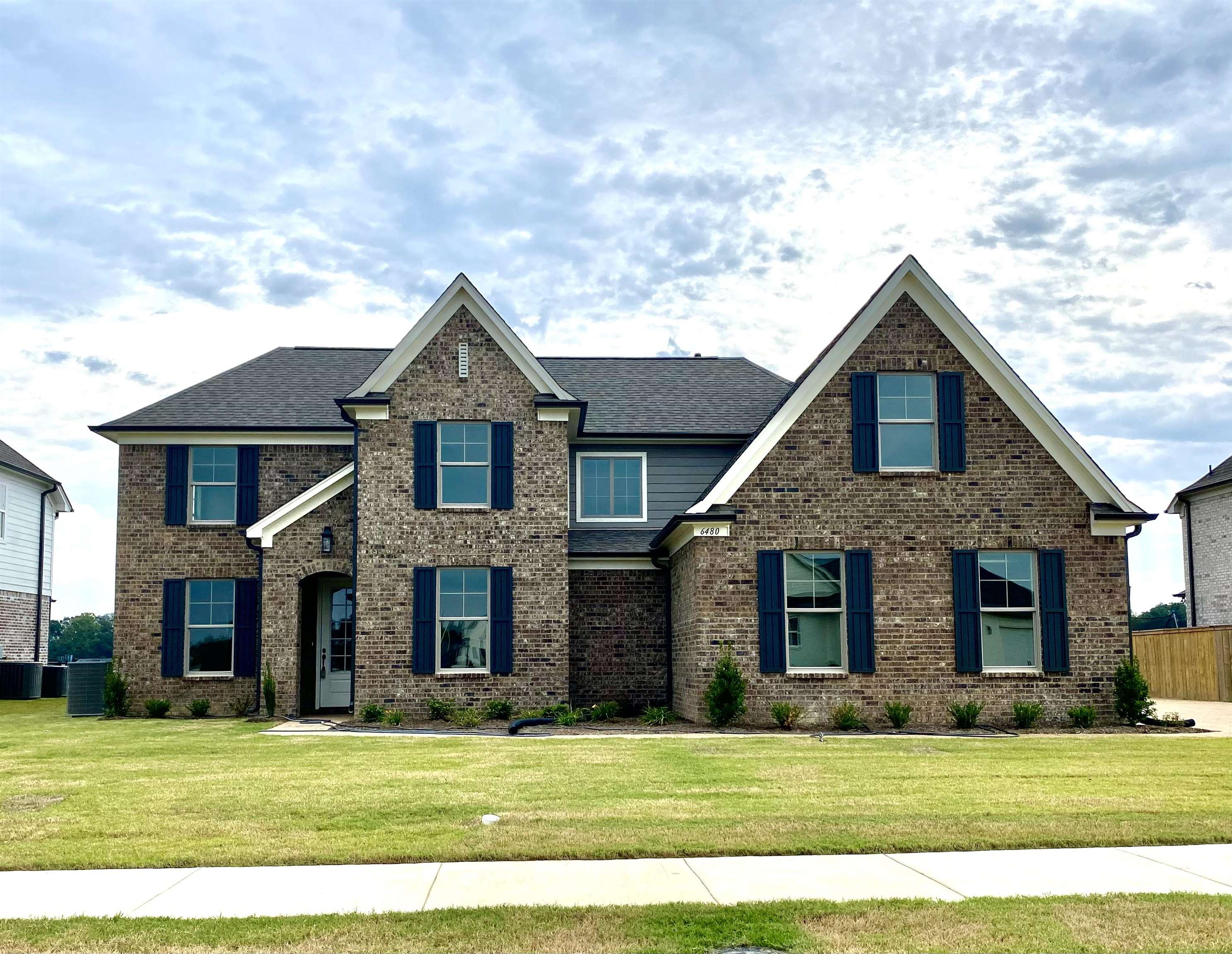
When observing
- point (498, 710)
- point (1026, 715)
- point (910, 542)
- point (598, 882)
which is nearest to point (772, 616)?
point (910, 542)

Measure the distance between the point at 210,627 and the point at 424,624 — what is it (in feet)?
17.3

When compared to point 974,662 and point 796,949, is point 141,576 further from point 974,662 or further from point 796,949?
point 796,949

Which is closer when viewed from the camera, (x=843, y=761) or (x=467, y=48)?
(x=843, y=761)

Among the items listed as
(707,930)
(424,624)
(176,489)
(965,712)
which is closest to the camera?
(707,930)

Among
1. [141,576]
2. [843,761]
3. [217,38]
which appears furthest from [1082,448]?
[141,576]

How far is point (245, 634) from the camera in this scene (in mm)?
22203

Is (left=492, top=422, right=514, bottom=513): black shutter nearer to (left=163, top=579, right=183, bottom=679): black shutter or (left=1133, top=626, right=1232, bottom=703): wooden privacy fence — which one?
(left=163, top=579, right=183, bottom=679): black shutter

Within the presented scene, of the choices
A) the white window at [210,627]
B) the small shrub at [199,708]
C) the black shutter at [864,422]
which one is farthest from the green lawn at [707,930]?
the white window at [210,627]

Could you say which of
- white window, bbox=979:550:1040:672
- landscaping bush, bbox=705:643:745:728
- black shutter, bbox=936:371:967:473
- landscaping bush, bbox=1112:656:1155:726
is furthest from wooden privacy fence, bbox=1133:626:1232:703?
landscaping bush, bbox=705:643:745:728

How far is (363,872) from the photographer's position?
7523 millimetres

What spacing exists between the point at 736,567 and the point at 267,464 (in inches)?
406

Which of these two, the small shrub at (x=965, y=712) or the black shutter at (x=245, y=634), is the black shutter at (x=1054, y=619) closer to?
the small shrub at (x=965, y=712)

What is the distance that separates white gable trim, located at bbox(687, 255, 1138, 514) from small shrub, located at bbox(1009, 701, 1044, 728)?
360 centimetres

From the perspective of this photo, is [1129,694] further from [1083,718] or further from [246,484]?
[246,484]
